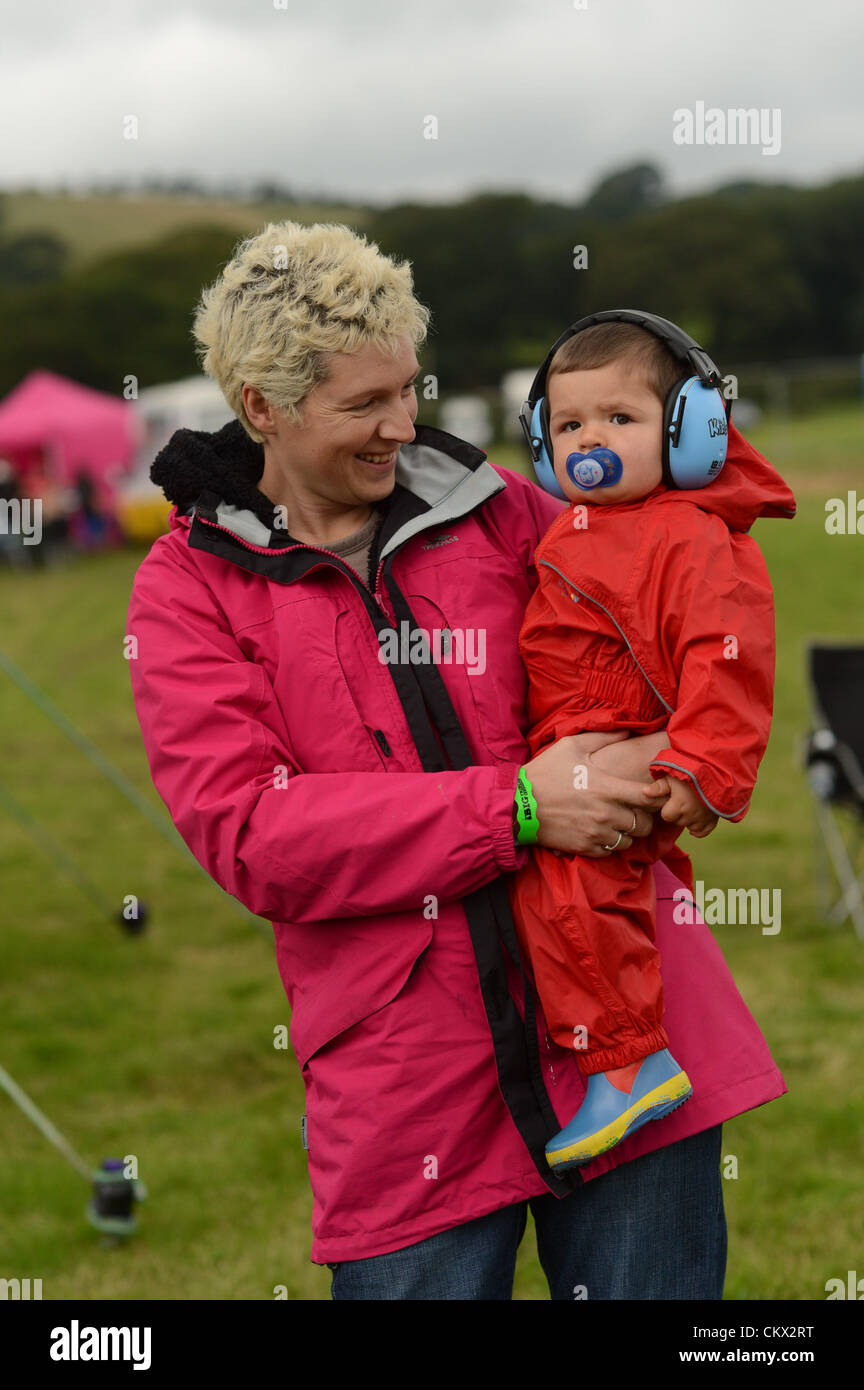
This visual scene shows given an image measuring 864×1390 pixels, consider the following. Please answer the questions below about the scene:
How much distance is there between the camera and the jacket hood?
1.98m

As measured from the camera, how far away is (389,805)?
72.6 inches

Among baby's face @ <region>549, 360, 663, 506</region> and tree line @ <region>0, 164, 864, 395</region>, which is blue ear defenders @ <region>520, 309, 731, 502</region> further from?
tree line @ <region>0, 164, 864, 395</region>

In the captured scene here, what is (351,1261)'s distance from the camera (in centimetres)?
197

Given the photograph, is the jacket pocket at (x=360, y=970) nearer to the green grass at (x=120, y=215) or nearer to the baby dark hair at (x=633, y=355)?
the baby dark hair at (x=633, y=355)

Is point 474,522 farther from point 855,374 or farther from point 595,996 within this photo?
point 855,374

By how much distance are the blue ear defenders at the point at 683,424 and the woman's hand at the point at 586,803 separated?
42 cm

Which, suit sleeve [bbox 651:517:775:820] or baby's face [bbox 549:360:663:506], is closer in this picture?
suit sleeve [bbox 651:517:775:820]

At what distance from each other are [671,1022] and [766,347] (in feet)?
221

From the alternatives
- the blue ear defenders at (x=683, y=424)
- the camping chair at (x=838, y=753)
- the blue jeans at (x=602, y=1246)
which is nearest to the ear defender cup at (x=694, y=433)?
the blue ear defenders at (x=683, y=424)

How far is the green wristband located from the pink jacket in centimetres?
2

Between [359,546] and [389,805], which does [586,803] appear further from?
[359,546]

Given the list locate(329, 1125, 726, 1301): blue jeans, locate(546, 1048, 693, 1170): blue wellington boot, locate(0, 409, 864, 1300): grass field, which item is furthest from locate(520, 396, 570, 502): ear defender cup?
locate(0, 409, 864, 1300): grass field

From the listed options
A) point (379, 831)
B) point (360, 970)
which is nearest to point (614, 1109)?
point (360, 970)
